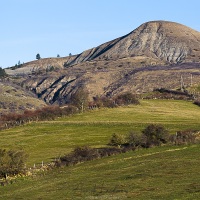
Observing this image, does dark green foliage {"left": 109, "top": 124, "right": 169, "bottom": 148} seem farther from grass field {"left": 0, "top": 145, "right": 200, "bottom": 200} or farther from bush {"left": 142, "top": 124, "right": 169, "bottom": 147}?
grass field {"left": 0, "top": 145, "right": 200, "bottom": 200}

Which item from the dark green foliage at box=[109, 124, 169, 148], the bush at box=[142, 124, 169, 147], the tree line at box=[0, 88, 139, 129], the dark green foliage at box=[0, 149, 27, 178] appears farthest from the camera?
the tree line at box=[0, 88, 139, 129]

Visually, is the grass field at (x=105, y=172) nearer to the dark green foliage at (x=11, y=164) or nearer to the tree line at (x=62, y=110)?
the dark green foliage at (x=11, y=164)

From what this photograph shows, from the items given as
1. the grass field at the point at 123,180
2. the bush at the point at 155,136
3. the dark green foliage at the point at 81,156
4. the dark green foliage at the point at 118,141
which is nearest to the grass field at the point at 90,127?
the dark green foliage at the point at 118,141

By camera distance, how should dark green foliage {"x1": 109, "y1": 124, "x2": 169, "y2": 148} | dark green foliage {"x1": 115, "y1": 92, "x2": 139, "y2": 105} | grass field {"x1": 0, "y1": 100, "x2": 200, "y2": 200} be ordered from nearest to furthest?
grass field {"x1": 0, "y1": 100, "x2": 200, "y2": 200}
dark green foliage {"x1": 109, "y1": 124, "x2": 169, "y2": 148}
dark green foliage {"x1": 115, "y1": 92, "x2": 139, "y2": 105}

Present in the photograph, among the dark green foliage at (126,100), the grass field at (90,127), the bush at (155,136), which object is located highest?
the dark green foliage at (126,100)

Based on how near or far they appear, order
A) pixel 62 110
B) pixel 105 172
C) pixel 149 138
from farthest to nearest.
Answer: pixel 62 110
pixel 149 138
pixel 105 172

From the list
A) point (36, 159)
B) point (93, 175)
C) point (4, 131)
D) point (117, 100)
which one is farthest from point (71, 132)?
point (93, 175)

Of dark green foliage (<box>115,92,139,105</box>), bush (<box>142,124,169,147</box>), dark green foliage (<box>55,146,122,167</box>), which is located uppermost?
dark green foliage (<box>115,92,139,105</box>)

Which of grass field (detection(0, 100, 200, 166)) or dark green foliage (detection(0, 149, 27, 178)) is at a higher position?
dark green foliage (detection(0, 149, 27, 178))

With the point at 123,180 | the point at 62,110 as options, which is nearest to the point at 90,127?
the point at 62,110

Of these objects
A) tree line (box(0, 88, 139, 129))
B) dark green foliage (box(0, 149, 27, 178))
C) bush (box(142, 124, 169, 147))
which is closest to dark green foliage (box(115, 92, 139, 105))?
tree line (box(0, 88, 139, 129))

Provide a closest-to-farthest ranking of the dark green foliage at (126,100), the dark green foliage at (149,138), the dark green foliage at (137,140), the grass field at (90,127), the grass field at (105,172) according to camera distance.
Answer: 1. the grass field at (105,172)
2. the dark green foliage at (149,138)
3. the dark green foliage at (137,140)
4. the grass field at (90,127)
5. the dark green foliage at (126,100)

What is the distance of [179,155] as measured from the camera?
4550cm

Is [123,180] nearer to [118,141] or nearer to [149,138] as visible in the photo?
[149,138]
